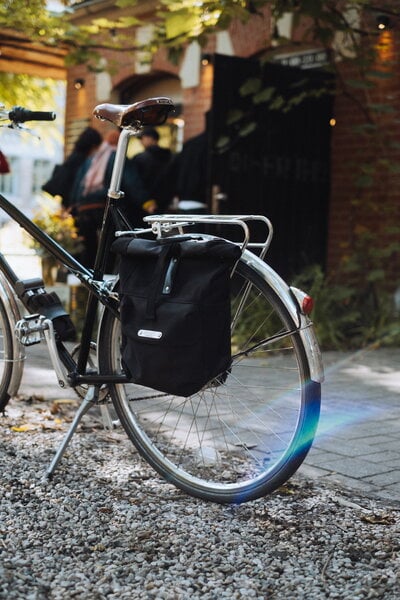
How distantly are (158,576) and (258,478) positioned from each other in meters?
0.68

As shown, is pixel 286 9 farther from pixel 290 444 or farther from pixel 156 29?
pixel 290 444

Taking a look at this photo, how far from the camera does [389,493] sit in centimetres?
327

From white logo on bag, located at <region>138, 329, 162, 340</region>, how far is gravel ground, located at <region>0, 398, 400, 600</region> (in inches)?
23.7

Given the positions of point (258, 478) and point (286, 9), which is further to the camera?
point (286, 9)

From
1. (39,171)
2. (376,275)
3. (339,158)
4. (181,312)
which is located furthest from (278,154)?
(39,171)

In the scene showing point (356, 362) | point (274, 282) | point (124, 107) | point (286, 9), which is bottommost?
point (356, 362)

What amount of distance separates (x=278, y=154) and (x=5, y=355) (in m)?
5.25

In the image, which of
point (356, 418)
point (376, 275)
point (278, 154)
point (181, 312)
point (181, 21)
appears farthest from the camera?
point (278, 154)

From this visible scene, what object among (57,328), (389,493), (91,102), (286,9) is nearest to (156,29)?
(286,9)

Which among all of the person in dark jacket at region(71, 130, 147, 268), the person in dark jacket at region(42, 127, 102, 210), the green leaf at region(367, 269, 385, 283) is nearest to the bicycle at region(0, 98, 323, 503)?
the green leaf at region(367, 269, 385, 283)

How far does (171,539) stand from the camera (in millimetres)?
2723

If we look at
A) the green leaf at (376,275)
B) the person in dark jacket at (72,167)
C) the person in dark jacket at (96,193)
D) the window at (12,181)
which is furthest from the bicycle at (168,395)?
the window at (12,181)

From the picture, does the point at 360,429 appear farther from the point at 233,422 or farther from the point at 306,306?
the point at 306,306

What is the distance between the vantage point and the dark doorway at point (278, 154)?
317 inches
